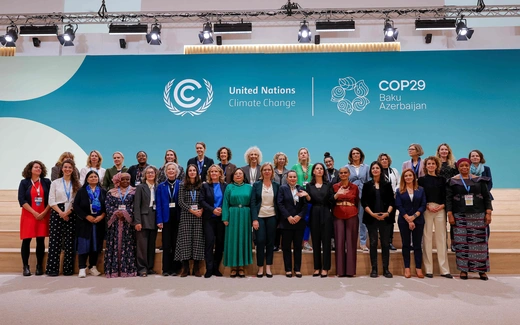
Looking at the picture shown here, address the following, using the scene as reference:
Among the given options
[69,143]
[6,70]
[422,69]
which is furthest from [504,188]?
[6,70]

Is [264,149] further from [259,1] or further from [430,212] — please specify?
[430,212]

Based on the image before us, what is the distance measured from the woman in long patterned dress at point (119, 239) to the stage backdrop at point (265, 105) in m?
3.13

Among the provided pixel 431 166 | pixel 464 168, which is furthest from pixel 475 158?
pixel 431 166

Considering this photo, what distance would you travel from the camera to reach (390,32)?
23.5ft

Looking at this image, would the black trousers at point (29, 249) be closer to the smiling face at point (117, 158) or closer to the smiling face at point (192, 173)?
the smiling face at point (117, 158)

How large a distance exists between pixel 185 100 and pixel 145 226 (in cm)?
379

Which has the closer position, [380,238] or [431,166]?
[380,238]

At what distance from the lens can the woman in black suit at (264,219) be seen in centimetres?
457

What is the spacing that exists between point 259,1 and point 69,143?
4.90 meters

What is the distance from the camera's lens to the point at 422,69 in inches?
299

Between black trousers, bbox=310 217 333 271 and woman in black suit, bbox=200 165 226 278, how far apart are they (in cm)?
114

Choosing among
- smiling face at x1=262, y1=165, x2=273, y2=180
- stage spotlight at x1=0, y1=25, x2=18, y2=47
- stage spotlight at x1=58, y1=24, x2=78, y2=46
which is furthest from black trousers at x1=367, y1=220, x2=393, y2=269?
stage spotlight at x1=0, y1=25, x2=18, y2=47

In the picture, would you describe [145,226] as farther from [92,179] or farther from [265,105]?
[265,105]

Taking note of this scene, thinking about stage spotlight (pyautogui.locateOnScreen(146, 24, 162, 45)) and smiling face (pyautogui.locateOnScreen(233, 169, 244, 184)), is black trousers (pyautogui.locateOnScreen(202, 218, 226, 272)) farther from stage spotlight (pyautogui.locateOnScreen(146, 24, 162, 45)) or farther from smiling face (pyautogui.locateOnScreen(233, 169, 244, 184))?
stage spotlight (pyautogui.locateOnScreen(146, 24, 162, 45))
